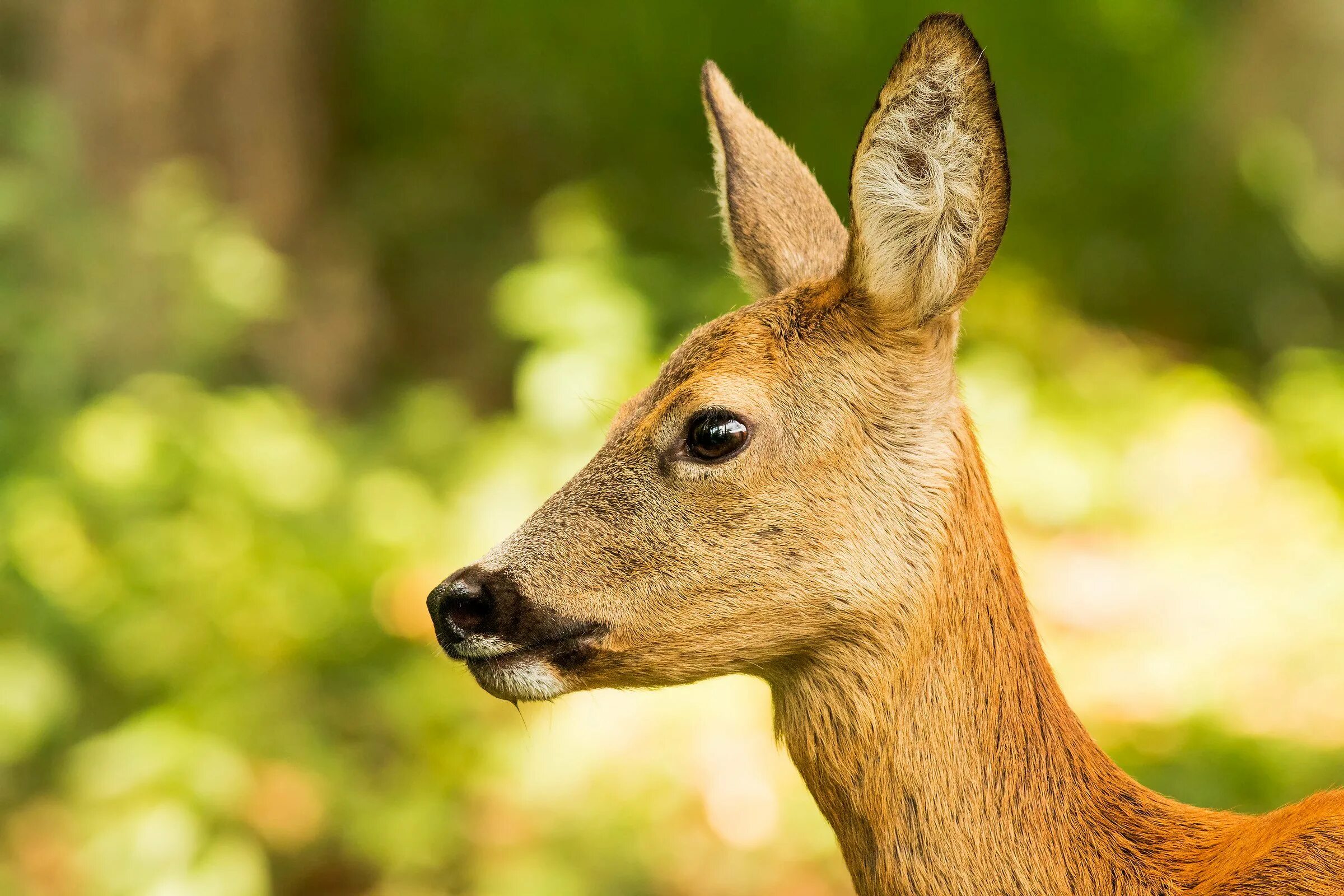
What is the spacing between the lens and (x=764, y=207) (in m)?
3.04

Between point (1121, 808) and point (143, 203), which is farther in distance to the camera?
point (143, 203)

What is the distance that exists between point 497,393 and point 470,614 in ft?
20.1

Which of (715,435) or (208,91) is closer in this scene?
(715,435)

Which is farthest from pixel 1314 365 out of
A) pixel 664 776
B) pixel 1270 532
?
pixel 664 776

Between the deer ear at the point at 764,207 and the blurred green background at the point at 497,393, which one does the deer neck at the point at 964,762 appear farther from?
the blurred green background at the point at 497,393

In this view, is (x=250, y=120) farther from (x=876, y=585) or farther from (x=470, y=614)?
(x=876, y=585)

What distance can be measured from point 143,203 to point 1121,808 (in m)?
5.12

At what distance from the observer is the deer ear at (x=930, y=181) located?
230 cm

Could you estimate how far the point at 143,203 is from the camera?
6266 mm

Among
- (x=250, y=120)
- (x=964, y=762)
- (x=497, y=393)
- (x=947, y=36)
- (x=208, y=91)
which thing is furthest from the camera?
(x=497, y=393)

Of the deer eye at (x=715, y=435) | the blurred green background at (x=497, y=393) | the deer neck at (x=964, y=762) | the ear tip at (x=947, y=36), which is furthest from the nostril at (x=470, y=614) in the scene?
the blurred green background at (x=497, y=393)

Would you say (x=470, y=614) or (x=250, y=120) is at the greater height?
(x=250, y=120)

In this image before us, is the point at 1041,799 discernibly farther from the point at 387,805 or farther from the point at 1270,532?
the point at 1270,532

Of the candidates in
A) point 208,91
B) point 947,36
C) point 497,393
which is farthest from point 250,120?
point 947,36
